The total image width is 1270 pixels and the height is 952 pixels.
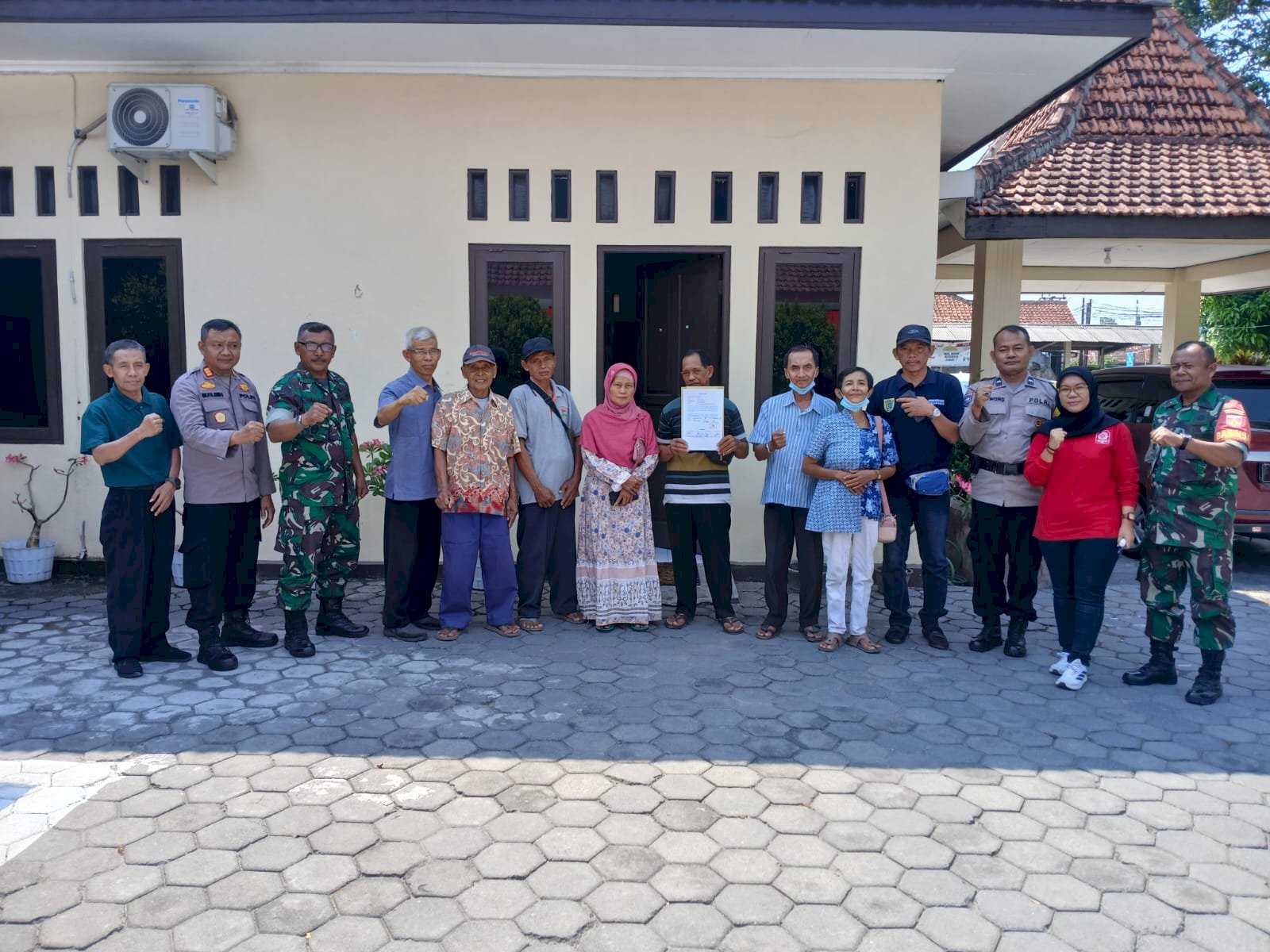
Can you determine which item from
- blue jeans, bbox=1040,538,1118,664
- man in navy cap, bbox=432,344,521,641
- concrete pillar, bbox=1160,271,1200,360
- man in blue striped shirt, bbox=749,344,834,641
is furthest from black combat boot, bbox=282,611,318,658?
concrete pillar, bbox=1160,271,1200,360

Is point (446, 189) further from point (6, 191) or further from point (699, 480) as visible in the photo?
point (6, 191)

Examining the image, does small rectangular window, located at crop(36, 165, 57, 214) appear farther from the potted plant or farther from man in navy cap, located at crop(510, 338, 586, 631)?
man in navy cap, located at crop(510, 338, 586, 631)

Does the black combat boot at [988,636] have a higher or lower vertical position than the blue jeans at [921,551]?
lower

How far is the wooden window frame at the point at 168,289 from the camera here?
7.05m

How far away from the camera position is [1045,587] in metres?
7.34

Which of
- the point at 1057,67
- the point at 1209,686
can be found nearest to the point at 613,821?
the point at 1209,686

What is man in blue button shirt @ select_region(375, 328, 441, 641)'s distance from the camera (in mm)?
5555

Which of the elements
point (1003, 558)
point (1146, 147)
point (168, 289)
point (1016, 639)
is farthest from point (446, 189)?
point (1146, 147)

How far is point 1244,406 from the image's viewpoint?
7344 millimetres

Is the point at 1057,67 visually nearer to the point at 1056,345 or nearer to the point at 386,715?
the point at 386,715

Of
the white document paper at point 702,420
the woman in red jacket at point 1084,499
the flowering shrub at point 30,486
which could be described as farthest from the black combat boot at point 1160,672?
the flowering shrub at point 30,486

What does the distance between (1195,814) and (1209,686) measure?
146 cm

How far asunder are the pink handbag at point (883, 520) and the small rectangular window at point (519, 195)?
3112mm

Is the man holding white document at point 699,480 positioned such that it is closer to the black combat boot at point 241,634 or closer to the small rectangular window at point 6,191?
the black combat boot at point 241,634
